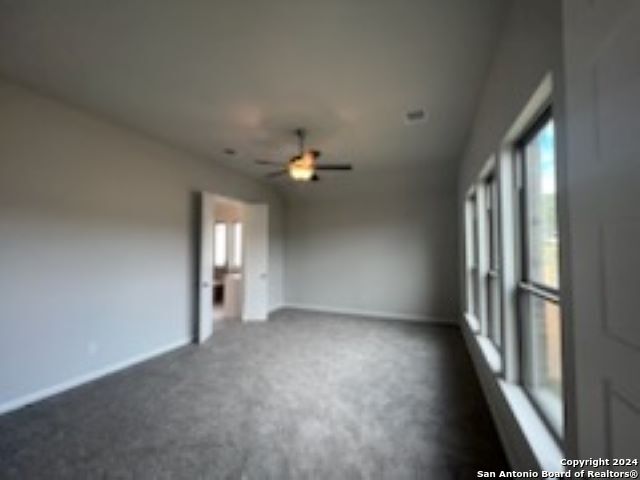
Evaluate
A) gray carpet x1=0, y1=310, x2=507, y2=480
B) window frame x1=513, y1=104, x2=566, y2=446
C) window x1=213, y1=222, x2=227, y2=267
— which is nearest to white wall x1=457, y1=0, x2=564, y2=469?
window frame x1=513, y1=104, x2=566, y2=446

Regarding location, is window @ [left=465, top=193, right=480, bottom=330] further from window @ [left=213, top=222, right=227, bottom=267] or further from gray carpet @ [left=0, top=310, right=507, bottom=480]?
window @ [left=213, top=222, right=227, bottom=267]

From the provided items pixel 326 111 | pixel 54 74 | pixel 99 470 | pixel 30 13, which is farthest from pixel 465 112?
pixel 99 470

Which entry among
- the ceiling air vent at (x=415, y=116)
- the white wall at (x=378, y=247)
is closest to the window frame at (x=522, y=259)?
the ceiling air vent at (x=415, y=116)

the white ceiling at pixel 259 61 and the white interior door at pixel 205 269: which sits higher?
the white ceiling at pixel 259 61

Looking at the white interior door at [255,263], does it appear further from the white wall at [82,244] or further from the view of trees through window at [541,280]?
the view of trees through window at [541,280]

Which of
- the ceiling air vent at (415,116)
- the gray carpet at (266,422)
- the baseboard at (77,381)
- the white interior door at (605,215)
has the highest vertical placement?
the ceiling air vent at (415,116)

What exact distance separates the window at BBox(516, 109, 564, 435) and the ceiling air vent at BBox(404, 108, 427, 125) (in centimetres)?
144

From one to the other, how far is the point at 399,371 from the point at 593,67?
3504mm

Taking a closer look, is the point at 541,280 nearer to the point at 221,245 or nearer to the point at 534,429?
the point at 534,429

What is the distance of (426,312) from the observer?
6195 millimetres

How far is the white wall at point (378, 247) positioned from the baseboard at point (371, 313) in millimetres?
30

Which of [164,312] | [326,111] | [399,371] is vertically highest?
[326,111]

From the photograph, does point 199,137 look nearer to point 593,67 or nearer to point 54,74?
point 54,74

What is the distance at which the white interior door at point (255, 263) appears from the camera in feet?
20.4
